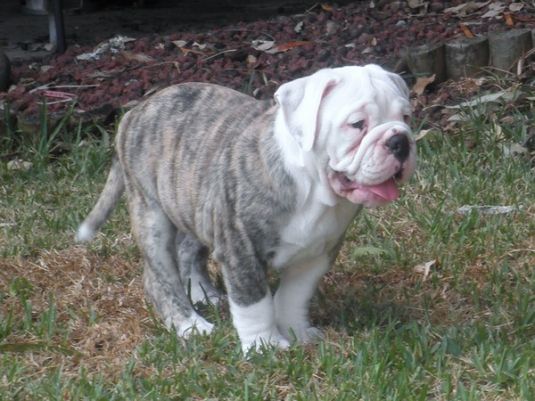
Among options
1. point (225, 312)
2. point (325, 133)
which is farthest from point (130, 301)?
point (325, 133)

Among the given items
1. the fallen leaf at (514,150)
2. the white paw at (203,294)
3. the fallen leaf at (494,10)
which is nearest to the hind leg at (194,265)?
the white paw at (203,294)

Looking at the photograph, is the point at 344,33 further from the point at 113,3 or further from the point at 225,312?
the point at 225,312

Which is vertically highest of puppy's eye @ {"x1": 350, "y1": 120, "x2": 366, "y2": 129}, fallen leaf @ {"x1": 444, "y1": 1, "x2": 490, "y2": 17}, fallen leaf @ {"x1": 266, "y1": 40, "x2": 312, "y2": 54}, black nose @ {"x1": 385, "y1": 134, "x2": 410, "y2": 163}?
puppy's eye @ {"x1": 350, "y1": 120, "x2": 366, "y2": 129}

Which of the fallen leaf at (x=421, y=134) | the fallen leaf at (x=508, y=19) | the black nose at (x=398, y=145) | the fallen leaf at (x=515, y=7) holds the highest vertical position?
the black nose at (x=398, y=145)

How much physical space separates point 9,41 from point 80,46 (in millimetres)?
768

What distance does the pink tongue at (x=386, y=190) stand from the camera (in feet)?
15.0

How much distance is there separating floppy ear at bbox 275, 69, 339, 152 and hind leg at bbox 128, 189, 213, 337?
105cm

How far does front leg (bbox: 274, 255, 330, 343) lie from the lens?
516 cm

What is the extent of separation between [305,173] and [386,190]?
0.31 meters

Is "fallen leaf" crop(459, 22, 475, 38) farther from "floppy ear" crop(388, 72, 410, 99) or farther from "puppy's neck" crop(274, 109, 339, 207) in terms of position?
"puppy's neck" crop(274, 109, 339, 207)

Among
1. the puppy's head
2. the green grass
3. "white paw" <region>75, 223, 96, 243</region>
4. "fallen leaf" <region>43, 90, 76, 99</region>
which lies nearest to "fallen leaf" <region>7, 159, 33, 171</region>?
the green grass

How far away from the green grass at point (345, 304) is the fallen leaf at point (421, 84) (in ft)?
1.82

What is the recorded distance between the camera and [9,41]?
400 inches

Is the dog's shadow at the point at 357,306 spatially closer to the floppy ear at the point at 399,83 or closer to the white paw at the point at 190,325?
the white paw at the point at 190,325
